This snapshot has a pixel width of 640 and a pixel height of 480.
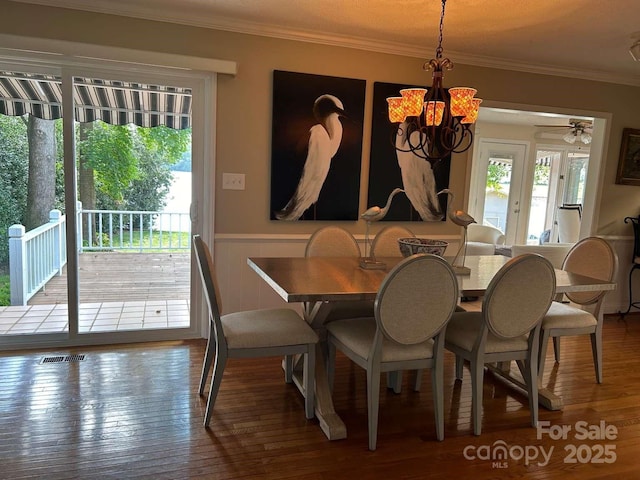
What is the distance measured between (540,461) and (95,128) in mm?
3367

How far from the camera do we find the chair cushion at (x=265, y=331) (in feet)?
7.32

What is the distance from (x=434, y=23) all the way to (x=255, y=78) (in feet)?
4.37

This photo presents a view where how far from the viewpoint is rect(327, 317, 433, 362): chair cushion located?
6.95 ft

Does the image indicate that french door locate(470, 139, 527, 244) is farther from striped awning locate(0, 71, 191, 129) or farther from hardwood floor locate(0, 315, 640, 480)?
striped awning locate(0, 71, 191, 129)

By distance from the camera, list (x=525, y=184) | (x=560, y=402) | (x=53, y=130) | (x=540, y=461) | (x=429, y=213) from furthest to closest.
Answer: (x=525, y=184) < (x=429, y=213) < (x=53, y=130) < (x=560, y=402) < (x=540, y=461)

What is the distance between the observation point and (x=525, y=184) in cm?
745

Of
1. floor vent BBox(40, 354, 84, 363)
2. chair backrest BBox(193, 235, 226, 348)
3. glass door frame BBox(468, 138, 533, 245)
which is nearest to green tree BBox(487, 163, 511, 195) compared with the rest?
glass door frame BBox(468, 138, 533, 245)

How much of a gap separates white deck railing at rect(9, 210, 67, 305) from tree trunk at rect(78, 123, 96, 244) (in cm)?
16

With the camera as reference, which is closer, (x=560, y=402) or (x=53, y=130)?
(x=560, y=402)

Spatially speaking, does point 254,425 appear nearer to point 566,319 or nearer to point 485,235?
point 566,319

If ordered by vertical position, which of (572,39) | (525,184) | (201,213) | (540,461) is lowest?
(540,461)

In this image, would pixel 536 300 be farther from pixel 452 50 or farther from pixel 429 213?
pixel 452 50

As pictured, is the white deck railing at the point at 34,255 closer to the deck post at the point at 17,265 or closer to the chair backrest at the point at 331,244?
the deck post at the point at 17,265

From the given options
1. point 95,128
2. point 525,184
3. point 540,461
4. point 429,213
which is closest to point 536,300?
point 540,461
